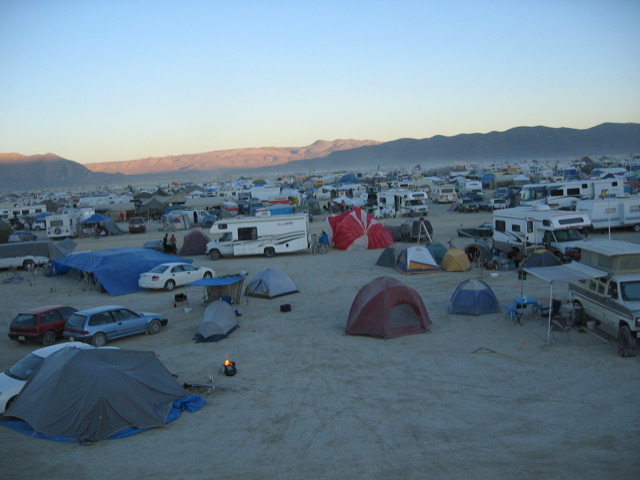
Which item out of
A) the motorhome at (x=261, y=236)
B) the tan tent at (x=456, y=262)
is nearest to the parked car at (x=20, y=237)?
the motorhome at (x=261, y=236)

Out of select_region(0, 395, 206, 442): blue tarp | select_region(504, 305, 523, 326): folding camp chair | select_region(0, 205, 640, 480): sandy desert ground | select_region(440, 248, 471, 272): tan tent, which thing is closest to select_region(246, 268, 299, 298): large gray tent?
select_region(0, 205, 640, 480): sandy desert ground

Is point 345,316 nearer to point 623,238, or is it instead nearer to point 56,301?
point 56,301

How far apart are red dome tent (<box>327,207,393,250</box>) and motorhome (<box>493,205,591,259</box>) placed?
6.56 meters

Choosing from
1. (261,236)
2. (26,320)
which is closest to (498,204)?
(261,236)

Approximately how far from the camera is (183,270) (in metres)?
19.1

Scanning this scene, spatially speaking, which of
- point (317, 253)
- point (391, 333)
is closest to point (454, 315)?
Result: point (391, 333)

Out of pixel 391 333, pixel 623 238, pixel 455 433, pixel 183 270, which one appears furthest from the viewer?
pixel 623 238

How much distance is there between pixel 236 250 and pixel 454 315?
13.4 meters

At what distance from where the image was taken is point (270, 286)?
54.6 ft

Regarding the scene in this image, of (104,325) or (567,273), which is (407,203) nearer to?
(567,273)

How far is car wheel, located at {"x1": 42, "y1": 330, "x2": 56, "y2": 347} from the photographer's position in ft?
42.0

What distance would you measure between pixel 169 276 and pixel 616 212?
21.6 m

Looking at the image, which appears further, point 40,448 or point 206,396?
point 206,396

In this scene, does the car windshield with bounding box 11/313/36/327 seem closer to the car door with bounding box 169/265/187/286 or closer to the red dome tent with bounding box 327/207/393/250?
the car door with bounding box 169/265/187/286
